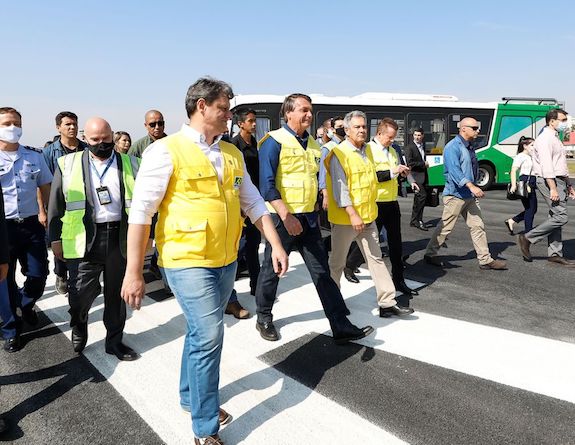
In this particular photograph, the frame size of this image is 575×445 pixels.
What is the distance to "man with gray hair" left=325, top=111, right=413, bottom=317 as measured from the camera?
3.87 m

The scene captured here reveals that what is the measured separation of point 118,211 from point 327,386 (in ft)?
6.70

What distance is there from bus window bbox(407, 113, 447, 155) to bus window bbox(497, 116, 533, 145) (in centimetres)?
255

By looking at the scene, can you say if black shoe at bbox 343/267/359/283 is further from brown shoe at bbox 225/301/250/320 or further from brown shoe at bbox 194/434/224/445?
brown shoe at bbox 194/434/224/445

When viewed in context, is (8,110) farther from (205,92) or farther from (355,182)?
(355,182)

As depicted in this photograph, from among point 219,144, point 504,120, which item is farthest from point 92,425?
point 504,120

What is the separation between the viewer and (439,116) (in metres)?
15.2

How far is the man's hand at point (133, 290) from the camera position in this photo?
7.04 ft

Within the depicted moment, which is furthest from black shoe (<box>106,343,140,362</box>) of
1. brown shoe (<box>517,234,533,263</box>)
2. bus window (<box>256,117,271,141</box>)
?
bus window (<box>256,117,271,141</box>)

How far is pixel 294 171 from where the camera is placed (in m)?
3.63


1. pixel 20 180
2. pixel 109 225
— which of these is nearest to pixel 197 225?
pixel 109 225

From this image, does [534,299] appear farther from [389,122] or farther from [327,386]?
[327,386]

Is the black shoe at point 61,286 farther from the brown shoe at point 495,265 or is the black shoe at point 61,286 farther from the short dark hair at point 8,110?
the brown shoe at point 495,265

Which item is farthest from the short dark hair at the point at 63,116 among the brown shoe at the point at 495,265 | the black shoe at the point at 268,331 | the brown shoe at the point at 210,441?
the brown shoe at the point at 495,265

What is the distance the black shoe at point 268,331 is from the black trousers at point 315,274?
18 cm
